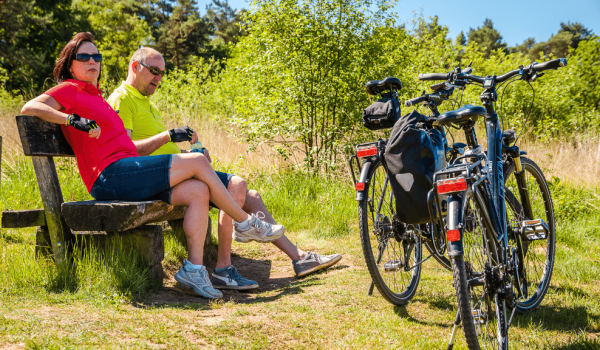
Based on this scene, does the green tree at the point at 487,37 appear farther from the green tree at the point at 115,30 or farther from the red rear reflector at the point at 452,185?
the red rear reflector at the point at 452,185

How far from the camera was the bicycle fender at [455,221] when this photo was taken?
188 cm

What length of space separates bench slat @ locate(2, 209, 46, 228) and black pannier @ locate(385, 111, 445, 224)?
7.51 ft

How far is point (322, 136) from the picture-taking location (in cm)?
663

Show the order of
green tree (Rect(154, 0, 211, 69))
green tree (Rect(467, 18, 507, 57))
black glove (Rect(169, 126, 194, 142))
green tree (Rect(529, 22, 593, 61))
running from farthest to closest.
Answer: green tree (Rect(467, 18, 507, 57))
green tree (Rect(529, 22, 593, 61))
green tree (Rect(154, 0, 211, 69))
black glove (Rect(169, 126, 194, 142))

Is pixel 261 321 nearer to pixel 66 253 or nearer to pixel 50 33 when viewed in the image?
pixel 66 253

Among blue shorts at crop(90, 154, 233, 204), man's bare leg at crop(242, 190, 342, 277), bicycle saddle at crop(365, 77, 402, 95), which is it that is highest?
bicycle saddle at crop(365, 77, 402, 95)

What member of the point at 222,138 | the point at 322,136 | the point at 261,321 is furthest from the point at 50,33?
the point at 261,321

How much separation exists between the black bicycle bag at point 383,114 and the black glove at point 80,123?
5.51ft

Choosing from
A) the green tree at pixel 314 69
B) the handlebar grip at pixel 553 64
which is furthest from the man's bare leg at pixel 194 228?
the green tree at pixel 314 69

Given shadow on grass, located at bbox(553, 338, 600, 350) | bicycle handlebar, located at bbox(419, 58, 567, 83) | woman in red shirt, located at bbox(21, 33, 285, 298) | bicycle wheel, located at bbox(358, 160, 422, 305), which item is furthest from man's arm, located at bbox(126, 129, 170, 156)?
shadow on grass, located at bbox(553, 338, 600, 350)

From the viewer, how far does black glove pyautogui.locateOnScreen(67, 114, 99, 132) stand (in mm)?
2777

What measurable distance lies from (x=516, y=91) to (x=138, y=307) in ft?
35.8

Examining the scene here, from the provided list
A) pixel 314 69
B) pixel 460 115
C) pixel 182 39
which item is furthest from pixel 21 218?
pixel 182 39

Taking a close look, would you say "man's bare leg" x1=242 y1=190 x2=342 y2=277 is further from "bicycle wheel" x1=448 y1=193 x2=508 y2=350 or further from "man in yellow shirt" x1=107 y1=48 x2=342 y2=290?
"bicycle wheel" x1=448 y1=193 x2=508 y2=350
